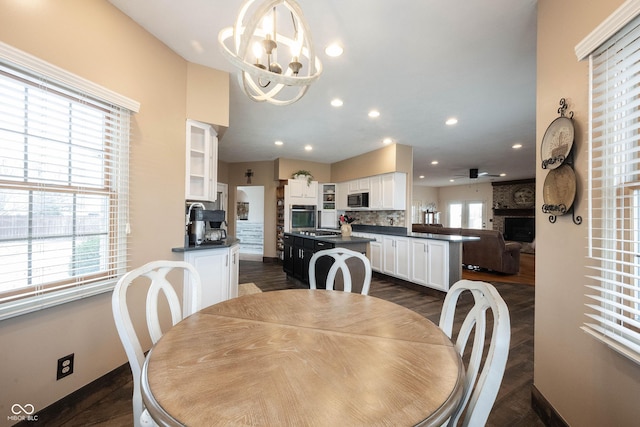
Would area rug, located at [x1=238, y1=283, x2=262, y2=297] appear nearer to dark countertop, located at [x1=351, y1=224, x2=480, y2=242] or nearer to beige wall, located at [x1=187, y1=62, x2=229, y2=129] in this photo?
beige wall, located at [x1=187, y1=62, x2=229, y2=129]

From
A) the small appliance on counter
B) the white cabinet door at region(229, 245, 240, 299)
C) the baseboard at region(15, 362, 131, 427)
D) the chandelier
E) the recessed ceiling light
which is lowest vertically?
the baseboard at region(15, 362, 131, 427)

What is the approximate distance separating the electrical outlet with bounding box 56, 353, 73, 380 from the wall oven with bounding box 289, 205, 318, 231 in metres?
4.74

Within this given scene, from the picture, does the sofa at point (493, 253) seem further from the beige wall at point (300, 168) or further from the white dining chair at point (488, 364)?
the white dining chair at point (488, 364)

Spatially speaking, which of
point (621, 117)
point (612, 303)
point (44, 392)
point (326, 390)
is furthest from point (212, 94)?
point (612, 303)

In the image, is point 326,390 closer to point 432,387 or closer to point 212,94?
point 432,387

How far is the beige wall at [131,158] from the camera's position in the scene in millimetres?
1427

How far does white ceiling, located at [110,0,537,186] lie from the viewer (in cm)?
185

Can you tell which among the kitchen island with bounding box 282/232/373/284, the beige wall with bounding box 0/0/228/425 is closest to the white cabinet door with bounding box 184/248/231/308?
the beige wall with bounding box 0/0/228/425

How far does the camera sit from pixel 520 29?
199 cm

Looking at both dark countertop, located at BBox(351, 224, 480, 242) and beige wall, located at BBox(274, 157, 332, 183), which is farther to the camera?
beige wall, located at BBox(274, 157, 332, 183)

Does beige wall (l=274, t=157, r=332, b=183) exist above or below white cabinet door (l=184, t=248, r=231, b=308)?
above

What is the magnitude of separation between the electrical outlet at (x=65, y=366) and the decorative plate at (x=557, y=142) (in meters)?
3.18

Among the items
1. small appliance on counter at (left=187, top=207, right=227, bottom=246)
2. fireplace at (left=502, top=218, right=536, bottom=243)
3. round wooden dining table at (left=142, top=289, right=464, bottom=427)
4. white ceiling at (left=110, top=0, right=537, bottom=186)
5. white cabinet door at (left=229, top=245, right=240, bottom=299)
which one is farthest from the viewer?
fireplace at (left=502, top=218, right=536, bottom=243)

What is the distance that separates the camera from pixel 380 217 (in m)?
5.87
